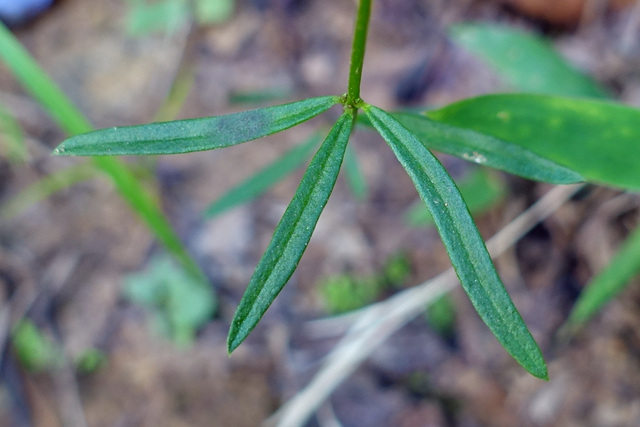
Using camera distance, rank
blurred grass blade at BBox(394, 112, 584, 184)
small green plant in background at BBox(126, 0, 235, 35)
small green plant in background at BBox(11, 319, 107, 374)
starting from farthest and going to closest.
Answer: small green plant in background at BBox(126, 0, 235, 35) < small green plant in background at BBox(11, 319, 107, 374) < blurred grass blade at BBox(394, 112, 584, 184)

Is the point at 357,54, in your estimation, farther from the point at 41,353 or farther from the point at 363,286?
the point at 41,353

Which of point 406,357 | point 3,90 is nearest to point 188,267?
point 406,357

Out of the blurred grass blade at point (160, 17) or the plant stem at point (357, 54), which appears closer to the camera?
the plant stem at point (357, 54)

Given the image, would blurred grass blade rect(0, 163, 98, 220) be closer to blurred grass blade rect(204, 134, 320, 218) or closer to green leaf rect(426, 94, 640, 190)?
blurred grass blade rect(204, 134, 320, 218)

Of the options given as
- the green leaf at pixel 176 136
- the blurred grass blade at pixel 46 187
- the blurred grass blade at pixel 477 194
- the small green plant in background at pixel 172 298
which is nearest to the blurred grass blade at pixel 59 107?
the small green plant in background at pixel 172 298

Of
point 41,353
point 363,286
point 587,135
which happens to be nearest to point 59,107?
point 41,353

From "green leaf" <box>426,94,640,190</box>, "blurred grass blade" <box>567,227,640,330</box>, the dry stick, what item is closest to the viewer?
"green leaf" <box>426,94,640,190</box>

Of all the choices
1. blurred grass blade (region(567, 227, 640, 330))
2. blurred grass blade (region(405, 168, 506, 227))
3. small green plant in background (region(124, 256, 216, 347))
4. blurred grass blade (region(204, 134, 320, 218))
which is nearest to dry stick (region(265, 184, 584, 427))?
blurred grass blade (region(405, 168, 506, 227))

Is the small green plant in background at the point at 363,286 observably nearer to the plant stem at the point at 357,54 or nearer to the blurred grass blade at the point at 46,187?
the blurred grass blade at the point at 46,187
